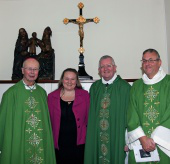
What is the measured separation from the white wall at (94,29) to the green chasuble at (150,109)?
76.1 inches

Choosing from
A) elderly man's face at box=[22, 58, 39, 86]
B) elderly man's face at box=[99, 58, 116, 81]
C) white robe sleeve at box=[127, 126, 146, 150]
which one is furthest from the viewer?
elderly man's face at box=[99, 58, 116, 81]

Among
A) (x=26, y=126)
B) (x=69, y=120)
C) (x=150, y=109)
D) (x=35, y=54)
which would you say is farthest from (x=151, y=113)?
(x=35, y=54)

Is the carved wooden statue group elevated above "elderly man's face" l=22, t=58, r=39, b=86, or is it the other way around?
the carved wooden statue group

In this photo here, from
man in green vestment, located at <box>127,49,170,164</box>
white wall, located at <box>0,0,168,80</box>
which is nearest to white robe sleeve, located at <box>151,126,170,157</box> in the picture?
man in green vestment, located at <box>127,49,170,164</box>

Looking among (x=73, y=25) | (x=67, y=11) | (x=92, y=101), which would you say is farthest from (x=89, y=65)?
(x=92, y=101)

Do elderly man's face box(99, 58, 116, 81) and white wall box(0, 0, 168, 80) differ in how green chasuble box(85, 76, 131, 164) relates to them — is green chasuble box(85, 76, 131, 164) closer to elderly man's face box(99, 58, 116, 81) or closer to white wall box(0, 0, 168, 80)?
elderly man's face box(99, 58, 116, 81)

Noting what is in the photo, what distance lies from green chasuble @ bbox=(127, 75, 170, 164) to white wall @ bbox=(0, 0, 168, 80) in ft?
6.34

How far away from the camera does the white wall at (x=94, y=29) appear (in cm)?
463

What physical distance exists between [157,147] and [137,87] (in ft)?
2.56

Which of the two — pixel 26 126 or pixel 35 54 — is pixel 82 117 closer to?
pixel 26 126

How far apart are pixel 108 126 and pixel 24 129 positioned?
3.72ft

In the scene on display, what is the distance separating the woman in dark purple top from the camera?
2939 millimetres

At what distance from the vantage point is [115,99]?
3.01 m

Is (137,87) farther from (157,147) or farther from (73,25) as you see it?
(73,25)
